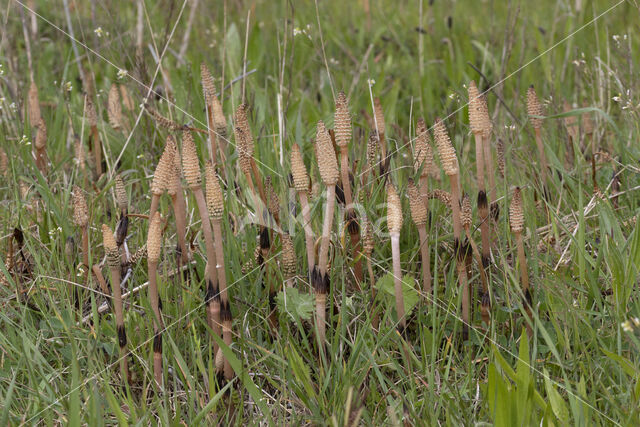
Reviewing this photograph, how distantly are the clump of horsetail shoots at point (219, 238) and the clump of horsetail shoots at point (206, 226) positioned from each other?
0.02 m

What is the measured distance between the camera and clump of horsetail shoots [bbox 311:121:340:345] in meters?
1.68

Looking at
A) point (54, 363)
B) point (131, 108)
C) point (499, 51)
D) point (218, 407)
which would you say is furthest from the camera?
point (499, 51)

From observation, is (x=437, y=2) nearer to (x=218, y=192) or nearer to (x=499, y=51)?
(x=499, y=51)

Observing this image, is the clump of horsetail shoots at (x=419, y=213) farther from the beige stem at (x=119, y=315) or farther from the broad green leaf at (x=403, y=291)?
the beige stem at (x=119, y=315)

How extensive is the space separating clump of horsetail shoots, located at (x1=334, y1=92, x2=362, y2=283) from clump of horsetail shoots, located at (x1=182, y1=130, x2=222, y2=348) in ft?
1.15

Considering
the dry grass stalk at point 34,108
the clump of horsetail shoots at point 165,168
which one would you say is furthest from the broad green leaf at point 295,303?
the dry grass stalk at point 34,108

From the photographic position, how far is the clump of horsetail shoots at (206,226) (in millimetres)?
1672

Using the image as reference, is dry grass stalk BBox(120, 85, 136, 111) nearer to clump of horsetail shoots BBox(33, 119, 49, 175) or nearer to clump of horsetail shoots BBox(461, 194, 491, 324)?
clump of horsetail shoots BBox(33, 119, 49, 175)

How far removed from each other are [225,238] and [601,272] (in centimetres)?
108

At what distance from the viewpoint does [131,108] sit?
11.0 feet

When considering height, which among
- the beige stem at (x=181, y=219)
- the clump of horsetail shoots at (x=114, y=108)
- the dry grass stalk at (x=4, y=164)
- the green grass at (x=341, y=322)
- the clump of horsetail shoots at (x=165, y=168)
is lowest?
the green grass at (x=341, y=322)

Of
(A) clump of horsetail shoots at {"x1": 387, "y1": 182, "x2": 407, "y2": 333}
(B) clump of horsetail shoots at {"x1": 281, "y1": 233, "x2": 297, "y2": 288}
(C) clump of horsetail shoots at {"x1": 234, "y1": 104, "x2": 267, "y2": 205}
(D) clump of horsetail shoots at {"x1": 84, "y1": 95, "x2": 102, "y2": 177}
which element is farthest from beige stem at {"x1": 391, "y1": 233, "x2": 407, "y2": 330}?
(D) clump of horsetail shoots at {"x1": 84, "y1": 95, "x2": 102, "y2": 177}

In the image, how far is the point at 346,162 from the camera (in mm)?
1958

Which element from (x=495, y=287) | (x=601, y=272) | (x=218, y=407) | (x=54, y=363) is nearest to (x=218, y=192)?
(x=218, y=407)
